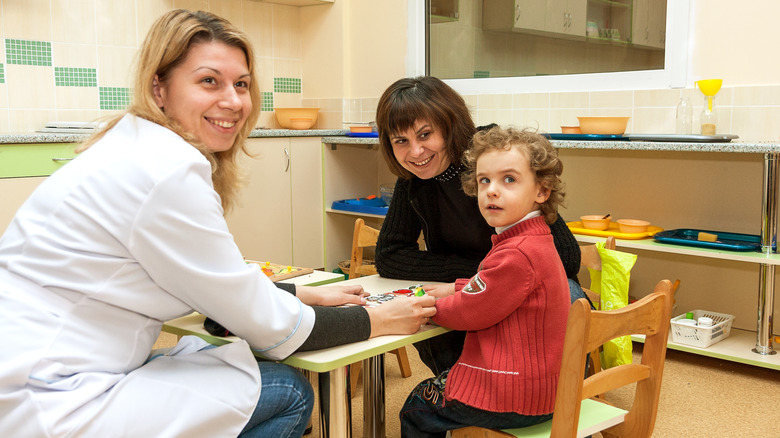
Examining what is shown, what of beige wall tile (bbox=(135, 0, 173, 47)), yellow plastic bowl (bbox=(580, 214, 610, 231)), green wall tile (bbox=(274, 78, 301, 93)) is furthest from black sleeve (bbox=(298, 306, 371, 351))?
green wall tile (bbox=(274, 78, 301, 93))

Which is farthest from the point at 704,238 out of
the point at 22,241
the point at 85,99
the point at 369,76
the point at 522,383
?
the point at 85,99

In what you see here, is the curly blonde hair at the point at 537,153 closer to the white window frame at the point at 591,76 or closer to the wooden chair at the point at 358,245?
the wooden chair at the point at 358,245

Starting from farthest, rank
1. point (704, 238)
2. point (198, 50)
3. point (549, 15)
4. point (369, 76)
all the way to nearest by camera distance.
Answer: point (369, 76) → point (549, 15) → point (704, 238) → point (198, 50)

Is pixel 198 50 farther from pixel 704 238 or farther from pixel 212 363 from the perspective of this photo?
pixel 704 238

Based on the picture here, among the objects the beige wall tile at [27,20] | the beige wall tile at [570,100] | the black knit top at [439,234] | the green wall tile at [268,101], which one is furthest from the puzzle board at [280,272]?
the green wall tile at [268,101]

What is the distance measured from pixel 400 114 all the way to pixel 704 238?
1.67 metres

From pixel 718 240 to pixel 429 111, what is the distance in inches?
67.5

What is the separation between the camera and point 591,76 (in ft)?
11.9

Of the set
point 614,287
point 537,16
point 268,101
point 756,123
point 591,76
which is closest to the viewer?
point 614,287

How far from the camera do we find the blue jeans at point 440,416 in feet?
4.96

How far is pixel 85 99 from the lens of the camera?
12.8 feet

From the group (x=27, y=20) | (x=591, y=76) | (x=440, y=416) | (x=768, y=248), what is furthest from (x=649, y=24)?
(x=27, y=20)

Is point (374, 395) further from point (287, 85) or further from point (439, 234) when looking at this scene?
point (287, 85)

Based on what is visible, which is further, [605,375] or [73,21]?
[73,21]
